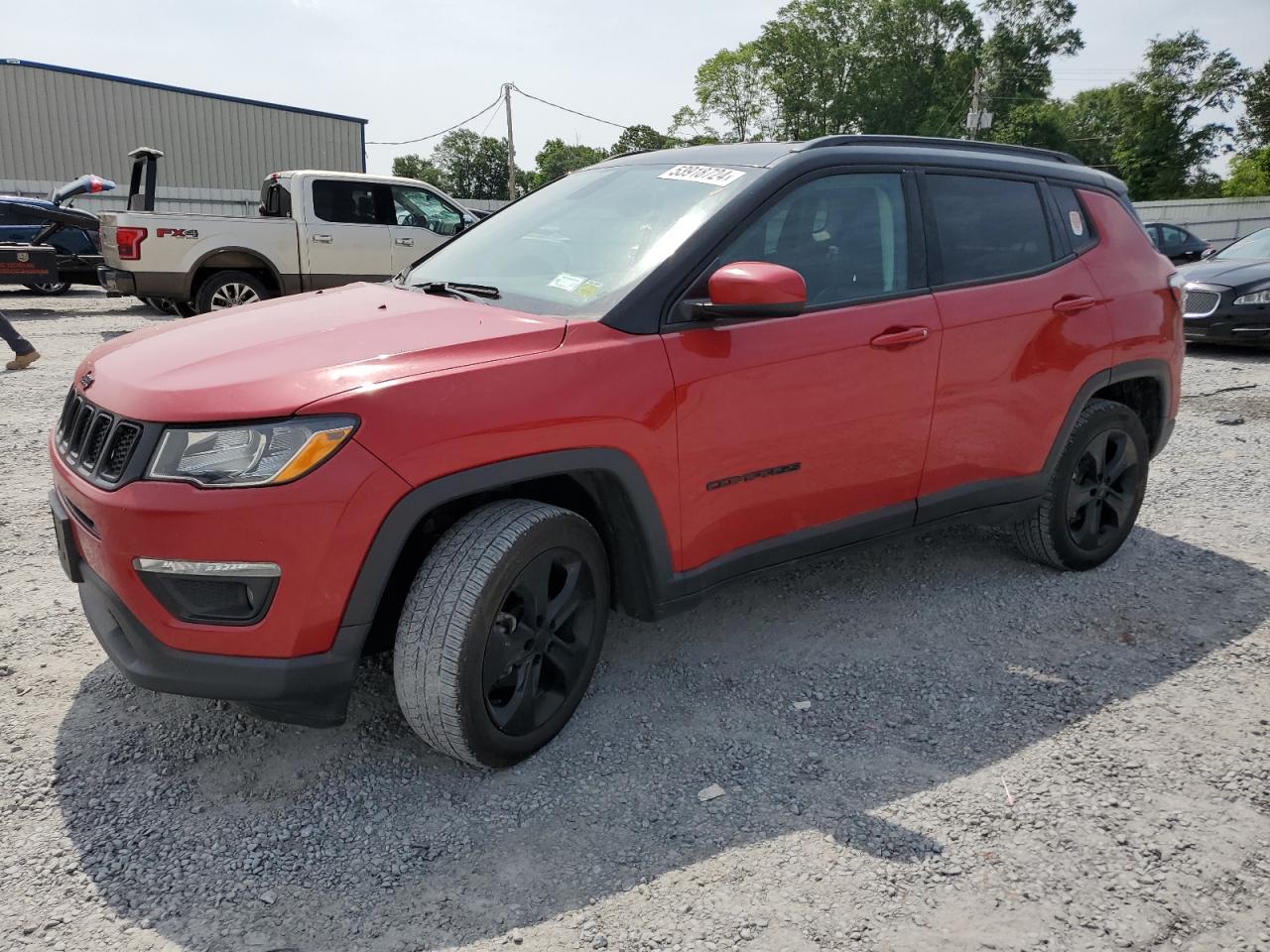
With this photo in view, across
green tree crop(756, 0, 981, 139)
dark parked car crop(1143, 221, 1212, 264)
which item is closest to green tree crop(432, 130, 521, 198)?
green tree crop(756, 0, 981, 139)

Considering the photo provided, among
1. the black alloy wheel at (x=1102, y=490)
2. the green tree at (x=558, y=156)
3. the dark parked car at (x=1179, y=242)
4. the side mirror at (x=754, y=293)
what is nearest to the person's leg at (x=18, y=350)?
the side mirror at (x=754, y=293)

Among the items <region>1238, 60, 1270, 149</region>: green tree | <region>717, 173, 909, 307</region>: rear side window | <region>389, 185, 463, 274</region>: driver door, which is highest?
<region>1238, 60, 1270, 149</region>: green tree

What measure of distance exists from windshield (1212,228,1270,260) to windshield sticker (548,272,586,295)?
1081 centimetres

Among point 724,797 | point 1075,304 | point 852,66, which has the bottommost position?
point 724,797

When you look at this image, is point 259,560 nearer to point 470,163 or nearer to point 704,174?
point 704,174

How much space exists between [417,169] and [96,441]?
85.3 m

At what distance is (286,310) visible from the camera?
3.09 m

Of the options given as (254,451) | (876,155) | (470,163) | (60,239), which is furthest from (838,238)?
(470,163)

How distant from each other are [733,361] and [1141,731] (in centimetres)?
169

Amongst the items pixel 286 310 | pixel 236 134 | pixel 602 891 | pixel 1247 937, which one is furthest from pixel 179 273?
pixel 236 134

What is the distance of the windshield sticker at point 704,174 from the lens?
3166 mm

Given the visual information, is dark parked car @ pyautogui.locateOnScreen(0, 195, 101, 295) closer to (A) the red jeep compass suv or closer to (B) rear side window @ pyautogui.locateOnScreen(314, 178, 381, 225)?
(B) rear side window @ pyautogui.locateOnScreen(314, 178, 381, 225)

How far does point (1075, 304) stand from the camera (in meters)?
3.86

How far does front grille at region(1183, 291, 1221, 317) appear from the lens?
10.1 m
